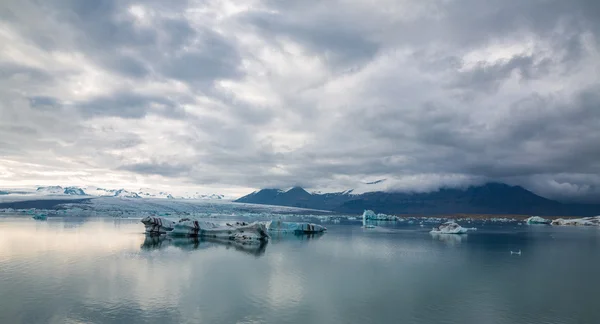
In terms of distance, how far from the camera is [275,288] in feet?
81.3

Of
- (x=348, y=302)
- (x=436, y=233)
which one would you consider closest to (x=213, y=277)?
(x=348, y=302)

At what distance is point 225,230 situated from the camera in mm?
57156

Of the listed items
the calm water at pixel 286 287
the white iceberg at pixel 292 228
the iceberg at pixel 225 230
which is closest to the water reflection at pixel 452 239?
the calm water at pixel 286 287

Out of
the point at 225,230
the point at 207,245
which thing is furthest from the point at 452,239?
→ the point at 207,245

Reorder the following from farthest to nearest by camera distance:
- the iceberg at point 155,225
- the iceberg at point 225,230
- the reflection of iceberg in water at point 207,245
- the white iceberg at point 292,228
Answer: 1. the white iceberg at point 292,228
2. the iceberg at point 155,225
3. the iceberg at point 225,230
4. the reflection of iceberg in water at point 207,245

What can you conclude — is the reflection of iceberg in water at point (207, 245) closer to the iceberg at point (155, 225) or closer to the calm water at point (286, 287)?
the calm water at point (286, 287)

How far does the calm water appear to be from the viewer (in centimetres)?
1920

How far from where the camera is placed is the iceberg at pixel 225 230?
55062 mm

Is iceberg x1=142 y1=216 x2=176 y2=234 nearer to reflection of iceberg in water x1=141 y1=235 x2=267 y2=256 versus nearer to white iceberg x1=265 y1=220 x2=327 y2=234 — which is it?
reflection of iceberg in water x1=141 y1=235 x2=267 y2=256

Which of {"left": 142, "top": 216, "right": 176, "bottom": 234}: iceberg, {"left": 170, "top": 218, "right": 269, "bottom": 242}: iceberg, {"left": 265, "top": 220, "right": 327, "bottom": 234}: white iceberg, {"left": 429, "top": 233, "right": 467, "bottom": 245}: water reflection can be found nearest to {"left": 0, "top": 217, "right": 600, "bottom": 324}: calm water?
{"left": 170, "top": 218, "right": 269, "bottom": 242}: iceberg

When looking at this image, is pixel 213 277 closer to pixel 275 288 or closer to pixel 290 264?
pixel 275 288

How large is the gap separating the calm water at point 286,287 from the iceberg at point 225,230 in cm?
1193

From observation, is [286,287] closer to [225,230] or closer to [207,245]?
[207,245]

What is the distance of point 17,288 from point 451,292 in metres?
25.4
